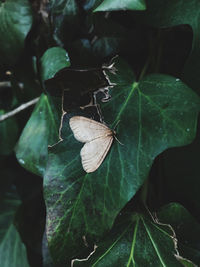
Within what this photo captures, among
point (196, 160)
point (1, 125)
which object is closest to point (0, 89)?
point (1, 125)

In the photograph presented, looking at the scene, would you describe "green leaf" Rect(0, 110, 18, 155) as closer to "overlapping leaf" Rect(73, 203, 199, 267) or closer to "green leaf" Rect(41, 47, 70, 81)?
"green leaf" Rect(41, 47, 70, 81)

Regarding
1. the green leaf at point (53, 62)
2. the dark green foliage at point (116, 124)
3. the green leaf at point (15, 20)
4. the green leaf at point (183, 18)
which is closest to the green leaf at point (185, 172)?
the dark green foliage at point (116, 124)

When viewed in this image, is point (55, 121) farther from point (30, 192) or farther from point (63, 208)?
point (30, 192)

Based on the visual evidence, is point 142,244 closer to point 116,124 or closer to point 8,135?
point 116,124

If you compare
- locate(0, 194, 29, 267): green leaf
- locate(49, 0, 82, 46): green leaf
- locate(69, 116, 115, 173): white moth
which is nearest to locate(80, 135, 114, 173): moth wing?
locate(69, 116, 115, 173): white moth

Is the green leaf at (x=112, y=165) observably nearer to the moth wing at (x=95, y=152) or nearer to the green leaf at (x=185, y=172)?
the moth wing at (x=95, y=152)

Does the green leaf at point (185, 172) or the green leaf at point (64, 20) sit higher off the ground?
the green leaf at point (64, 20)

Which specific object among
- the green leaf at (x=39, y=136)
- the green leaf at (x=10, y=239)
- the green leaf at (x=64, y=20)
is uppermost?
the green leaf at (x=64, y=20)
